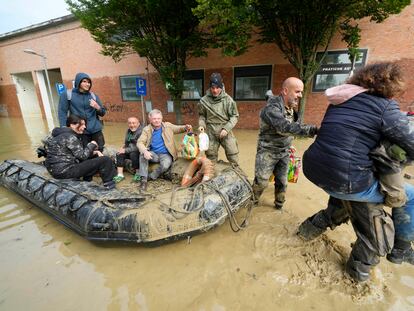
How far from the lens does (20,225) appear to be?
3188 mm

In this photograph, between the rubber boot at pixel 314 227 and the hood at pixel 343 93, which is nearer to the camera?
the hood at pixel 343 93

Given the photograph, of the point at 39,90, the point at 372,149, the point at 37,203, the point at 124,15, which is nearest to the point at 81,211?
the point at 37,203

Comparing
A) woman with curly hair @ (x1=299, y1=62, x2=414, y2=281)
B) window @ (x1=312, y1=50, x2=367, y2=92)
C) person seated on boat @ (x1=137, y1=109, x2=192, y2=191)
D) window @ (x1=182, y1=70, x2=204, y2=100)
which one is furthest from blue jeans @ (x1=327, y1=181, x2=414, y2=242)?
window @ (x1=182, y1=70, x2=204, y2=100)

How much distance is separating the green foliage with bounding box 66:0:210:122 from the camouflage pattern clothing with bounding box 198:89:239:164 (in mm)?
4399

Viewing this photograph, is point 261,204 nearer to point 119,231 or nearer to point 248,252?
point 248,252

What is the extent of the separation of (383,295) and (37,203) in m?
4.31

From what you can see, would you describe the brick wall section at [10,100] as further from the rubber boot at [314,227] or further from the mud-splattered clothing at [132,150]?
the rubber boot at [314,227]

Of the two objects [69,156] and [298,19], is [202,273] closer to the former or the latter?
[69,156]

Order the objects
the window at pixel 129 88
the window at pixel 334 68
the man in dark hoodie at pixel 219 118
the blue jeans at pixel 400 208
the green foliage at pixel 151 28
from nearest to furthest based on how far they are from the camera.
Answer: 1. the blue jeans at pixel 400 208
2. the man in dark hoodie at pixel 219 118
3. the green foliage at pixel 151 28
4. the window at pixel 334 68
5. the window at pixel 129 88

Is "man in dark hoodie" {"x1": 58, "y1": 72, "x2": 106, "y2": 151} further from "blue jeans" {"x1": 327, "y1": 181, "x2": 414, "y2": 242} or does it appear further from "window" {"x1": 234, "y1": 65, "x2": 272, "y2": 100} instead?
"window" {"x1": 234, "y1": 65, "x2": 272, "y2": 100}

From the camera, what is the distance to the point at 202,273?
2254 mm

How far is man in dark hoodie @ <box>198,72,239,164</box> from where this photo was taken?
3751 millimetres

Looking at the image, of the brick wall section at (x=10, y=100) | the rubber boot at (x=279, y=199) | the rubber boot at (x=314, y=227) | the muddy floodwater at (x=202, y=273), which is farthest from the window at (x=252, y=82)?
the brick wall section at (x=10, y=100)

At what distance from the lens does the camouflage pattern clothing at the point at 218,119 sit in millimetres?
3789
